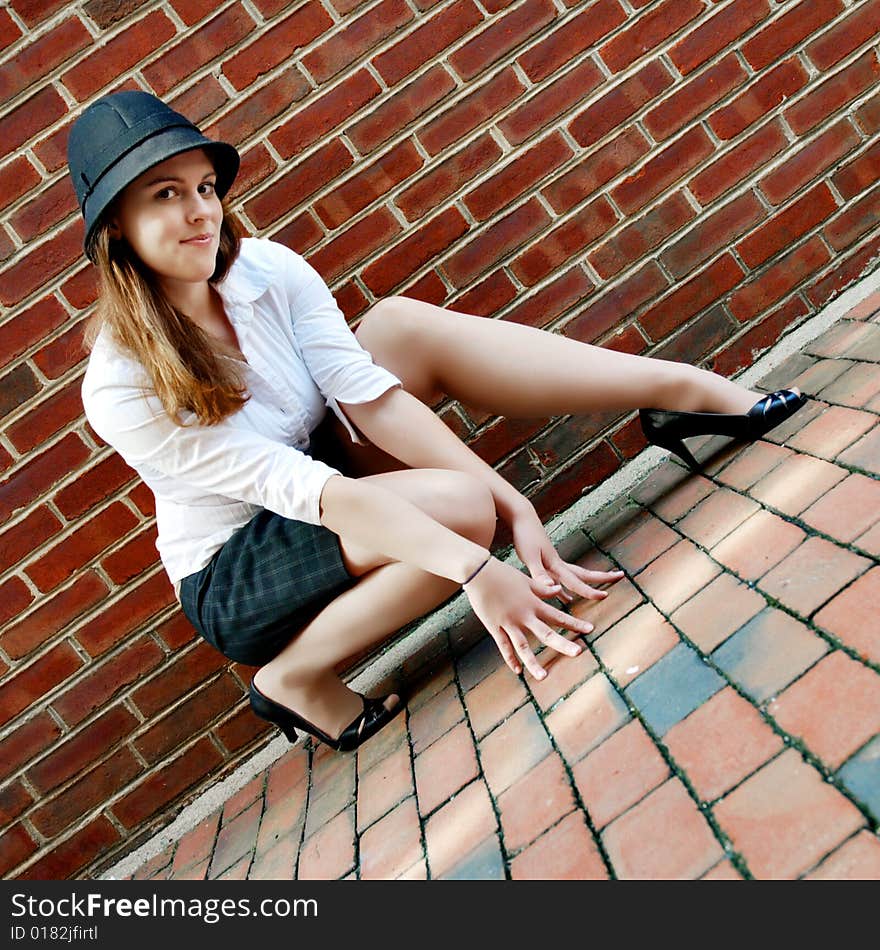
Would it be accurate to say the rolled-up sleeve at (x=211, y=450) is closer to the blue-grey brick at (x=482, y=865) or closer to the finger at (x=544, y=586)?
the finger at (x=544, y=586)

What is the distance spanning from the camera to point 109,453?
7.40ft

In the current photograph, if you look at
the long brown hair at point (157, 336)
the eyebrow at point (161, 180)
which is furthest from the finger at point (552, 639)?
the eyebrow at point (161, 180)

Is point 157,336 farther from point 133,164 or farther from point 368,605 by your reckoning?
point 368,605

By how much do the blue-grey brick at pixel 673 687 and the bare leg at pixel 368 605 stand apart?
456 millimetres

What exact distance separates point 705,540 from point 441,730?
623 millimetres

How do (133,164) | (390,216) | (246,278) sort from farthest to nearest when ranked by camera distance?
(390,216) < (246,278) < (133,164)

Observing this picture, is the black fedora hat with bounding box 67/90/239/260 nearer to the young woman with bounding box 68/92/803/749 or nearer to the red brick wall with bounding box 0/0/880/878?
the young woman with bounding box 68/92/803/749

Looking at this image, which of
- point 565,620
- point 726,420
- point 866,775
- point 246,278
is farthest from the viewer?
point 726,420

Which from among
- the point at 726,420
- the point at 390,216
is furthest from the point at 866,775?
the point at 390,216

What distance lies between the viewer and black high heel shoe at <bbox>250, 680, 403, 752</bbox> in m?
1.97

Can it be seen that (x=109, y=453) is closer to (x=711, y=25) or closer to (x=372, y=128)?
(x=372, y=128)

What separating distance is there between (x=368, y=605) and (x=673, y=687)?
64 cm

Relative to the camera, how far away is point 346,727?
6.65 feet

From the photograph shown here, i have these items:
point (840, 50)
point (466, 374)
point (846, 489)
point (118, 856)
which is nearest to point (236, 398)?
point (466, 374)
